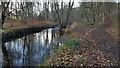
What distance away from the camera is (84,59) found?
7449 mm

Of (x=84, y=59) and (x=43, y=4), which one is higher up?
(x=43, y=4)

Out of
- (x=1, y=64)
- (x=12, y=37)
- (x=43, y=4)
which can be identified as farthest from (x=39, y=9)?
(x=1, y=64)

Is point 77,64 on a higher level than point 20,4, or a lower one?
lower

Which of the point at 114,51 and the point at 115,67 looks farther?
the point at 114,51

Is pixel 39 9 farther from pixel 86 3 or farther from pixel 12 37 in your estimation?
pixel 12 37

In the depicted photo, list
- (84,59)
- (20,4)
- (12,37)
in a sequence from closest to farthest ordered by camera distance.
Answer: (84,59)
(12,37)
(20,4)

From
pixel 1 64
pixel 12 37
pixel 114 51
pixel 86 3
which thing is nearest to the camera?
pixel 1 64

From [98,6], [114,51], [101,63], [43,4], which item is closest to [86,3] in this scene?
[98,6]

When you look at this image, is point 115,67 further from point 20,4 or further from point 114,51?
point 20,4

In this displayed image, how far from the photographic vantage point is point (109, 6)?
108 feet

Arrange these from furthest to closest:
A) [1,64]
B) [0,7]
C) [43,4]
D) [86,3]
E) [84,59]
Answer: [43,4] → [86,3] → [0,7] → [1,64] → [84,59]

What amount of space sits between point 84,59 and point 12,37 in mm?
Answer: 12257

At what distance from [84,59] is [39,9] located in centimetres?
4770

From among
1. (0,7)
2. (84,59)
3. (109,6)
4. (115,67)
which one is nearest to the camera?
(115,67)
